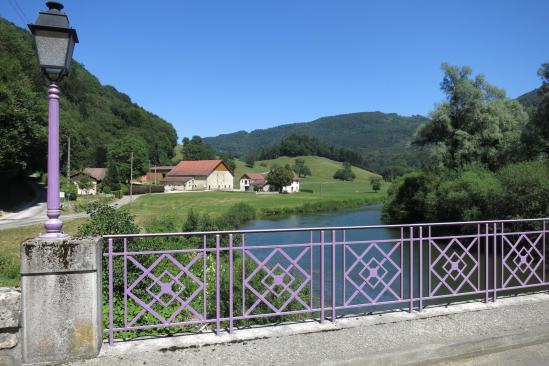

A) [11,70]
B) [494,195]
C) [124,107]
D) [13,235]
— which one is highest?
[124,107]

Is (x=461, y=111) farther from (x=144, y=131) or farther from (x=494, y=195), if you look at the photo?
(x=144, y=131)

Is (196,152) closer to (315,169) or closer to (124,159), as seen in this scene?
(315,169)

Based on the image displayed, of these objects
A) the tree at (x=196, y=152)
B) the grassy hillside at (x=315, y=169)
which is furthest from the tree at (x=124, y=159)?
the tree at (x=196, y=152)

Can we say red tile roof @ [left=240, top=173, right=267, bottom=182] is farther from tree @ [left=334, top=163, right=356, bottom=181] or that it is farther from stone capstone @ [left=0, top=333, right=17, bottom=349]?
stone capstone @ [left=0, top=333, right=17, bottom=349]

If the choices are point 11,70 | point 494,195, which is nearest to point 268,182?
point 11,70

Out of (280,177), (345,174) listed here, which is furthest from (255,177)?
(345,174)

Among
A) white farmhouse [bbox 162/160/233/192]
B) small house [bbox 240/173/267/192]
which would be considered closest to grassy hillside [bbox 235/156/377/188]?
A: small house [bbox 240/173/267/192]

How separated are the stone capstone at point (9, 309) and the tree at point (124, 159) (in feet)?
236

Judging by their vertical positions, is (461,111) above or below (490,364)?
above

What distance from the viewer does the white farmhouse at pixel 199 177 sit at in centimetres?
10069

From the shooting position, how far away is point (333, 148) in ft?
534

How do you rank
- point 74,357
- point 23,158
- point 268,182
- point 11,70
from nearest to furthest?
point 74,357, point 23,158, point 11,70, point 268,182

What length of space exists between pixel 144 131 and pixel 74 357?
A: 11631 cm

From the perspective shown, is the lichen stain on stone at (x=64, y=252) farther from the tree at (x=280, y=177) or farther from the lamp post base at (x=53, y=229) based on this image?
the tree at (x=280, y=177)
